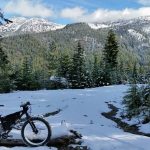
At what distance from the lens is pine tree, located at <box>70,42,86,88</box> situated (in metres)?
76.4

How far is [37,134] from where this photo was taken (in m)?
11.8

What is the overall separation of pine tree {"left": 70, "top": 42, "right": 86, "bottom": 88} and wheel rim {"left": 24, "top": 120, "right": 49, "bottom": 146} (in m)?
64.3

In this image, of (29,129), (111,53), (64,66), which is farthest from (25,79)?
(29,129)

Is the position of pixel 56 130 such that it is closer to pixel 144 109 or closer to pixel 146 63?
pixel 144 109

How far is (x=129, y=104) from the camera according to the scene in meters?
27.7

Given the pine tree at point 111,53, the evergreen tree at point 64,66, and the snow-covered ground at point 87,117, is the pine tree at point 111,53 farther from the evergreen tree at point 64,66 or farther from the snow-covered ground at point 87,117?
the snow-covered ground at point 87,117

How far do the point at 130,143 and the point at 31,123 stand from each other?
3.03m

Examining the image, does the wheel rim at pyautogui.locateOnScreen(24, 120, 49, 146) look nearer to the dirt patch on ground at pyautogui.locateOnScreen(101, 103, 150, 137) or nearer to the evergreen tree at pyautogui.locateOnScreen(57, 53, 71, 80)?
the dirt patch on ground at pyautogui.locateOnScreen(101, 103, 150, 137)

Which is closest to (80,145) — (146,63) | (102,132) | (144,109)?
(102,132)

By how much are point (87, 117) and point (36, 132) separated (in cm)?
1419

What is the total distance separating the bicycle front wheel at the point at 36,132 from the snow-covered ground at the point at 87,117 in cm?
39

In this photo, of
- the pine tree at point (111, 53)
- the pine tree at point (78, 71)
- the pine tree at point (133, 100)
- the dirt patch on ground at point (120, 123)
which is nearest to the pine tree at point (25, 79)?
the pine tree at point (78, 71)

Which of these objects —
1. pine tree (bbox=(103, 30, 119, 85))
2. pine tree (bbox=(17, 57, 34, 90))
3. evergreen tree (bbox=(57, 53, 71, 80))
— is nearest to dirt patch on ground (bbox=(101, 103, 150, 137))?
pine tree (bbox=(17, 57, 34, 90))

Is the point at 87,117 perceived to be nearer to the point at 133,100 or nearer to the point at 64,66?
the point at 133,100
